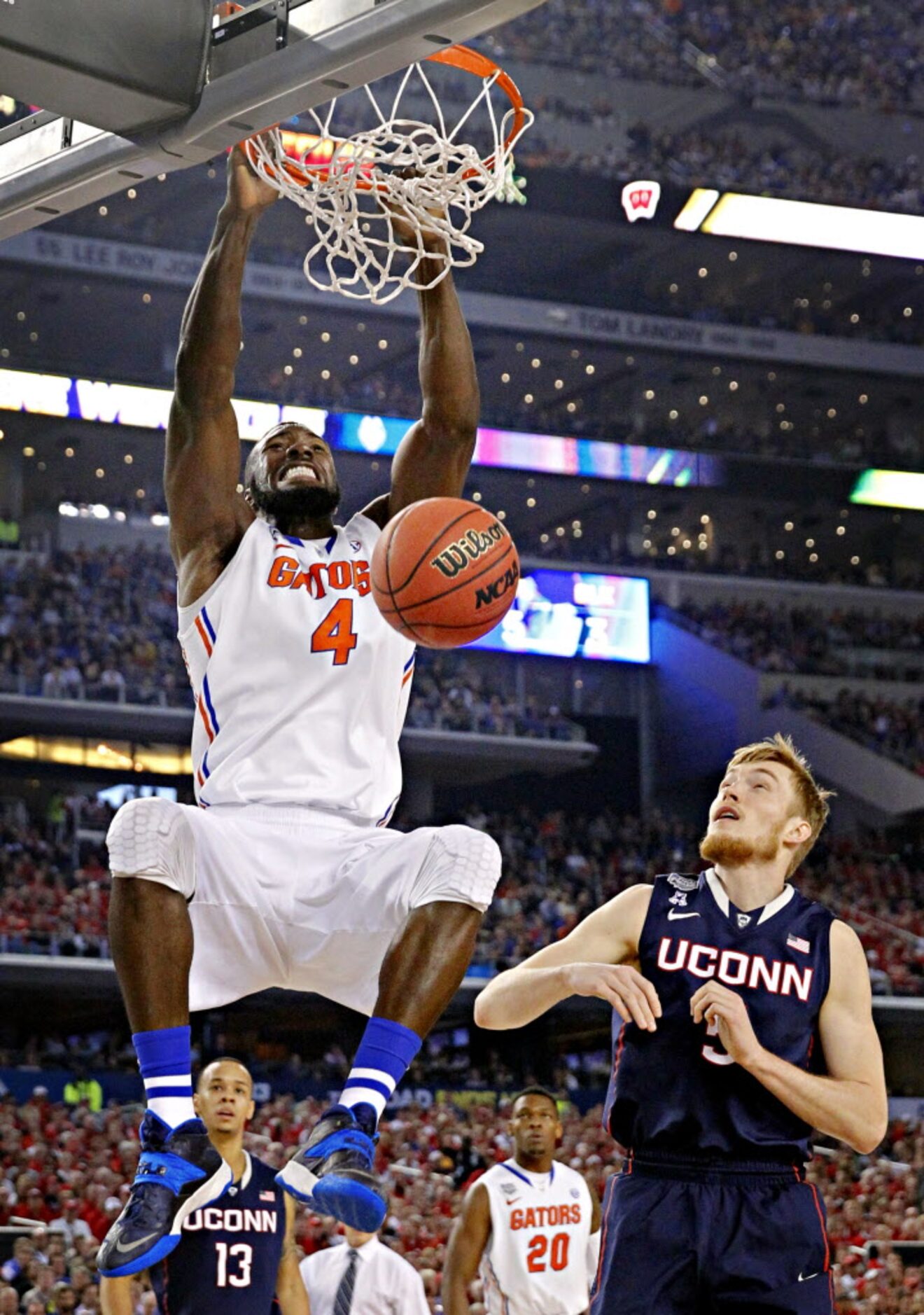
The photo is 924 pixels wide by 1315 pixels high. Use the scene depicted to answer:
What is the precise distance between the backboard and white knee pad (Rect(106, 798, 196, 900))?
5.45 feet

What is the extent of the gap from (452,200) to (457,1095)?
19745 mm

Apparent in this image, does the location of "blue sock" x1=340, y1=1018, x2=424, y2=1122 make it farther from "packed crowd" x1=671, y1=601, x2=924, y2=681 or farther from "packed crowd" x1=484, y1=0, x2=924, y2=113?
"packed crowd" x1=484, y1=0, x2=924, y2=113

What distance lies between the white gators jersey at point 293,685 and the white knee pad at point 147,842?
0.41m

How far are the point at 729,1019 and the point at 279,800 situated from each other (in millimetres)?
1365

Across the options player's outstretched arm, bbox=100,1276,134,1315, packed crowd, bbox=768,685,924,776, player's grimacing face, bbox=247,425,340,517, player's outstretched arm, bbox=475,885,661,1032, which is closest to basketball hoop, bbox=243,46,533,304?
player's grimacing face, bbox=247,425,340,517

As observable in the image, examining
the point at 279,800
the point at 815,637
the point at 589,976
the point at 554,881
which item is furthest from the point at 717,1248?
the point at 815,637

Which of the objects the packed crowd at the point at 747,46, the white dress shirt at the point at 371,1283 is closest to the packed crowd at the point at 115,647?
the packed crowd at the point at 747,46

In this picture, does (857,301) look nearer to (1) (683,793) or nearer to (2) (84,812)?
(1) (683,793)

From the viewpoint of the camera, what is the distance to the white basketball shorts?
13.9 ft

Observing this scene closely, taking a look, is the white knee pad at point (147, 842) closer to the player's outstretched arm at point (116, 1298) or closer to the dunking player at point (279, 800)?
the dunking player at point (279, 800)

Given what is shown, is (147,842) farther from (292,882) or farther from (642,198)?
(642,198)

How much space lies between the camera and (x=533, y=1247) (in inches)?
315

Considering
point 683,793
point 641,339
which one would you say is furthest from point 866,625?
point 641,339

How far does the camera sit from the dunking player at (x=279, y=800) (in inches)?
163
